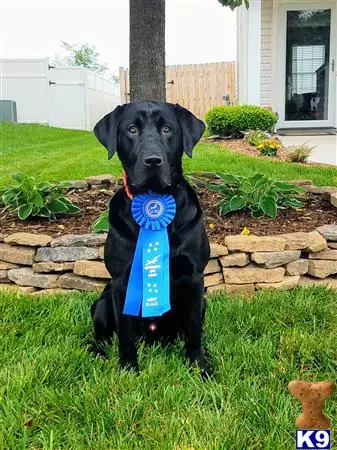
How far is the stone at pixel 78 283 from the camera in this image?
325cm

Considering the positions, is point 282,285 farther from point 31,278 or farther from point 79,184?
point 79,184

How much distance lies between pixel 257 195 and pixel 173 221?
1553 millimetres

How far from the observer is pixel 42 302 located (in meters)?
2.98

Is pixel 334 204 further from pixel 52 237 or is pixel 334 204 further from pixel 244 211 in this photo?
pixel 52 237

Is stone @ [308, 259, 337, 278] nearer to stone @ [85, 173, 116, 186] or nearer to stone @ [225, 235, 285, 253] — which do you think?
stone @ [225, 235, 285, 253]

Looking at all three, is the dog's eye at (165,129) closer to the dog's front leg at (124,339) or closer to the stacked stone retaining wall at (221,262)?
the dog's front leg at (124,339)

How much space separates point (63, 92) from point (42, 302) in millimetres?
13792

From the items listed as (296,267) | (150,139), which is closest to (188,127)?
(150,139)

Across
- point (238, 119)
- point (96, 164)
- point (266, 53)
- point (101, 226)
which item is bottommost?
point (101, 226)

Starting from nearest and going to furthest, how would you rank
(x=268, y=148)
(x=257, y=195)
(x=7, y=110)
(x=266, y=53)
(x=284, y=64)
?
(x=257, y=195), (x=268, y=148), (x=266, y=53), (x=284, y=64), (x=7, y=110)

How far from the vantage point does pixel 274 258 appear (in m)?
3.22

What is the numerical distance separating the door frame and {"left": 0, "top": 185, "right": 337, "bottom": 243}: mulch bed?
698 cm

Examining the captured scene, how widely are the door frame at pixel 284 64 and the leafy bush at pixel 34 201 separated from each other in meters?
7.73

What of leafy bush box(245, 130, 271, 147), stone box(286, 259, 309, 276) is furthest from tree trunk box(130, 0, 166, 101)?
leafy bush box(245, 130, 271, 147)
